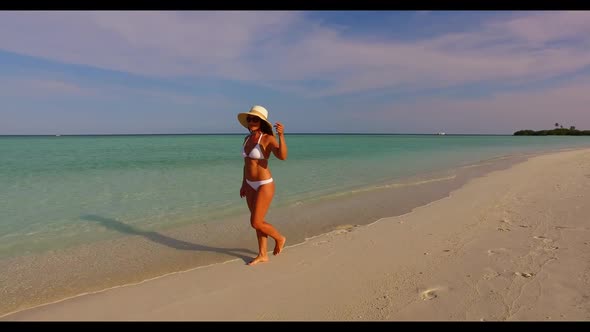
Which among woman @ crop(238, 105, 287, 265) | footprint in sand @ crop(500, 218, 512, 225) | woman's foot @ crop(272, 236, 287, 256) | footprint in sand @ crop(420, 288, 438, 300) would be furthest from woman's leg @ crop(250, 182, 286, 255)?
footprint in sand @ crop(500, 218, 512, 225)

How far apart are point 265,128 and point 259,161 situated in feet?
1.49

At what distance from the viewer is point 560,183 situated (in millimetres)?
9680

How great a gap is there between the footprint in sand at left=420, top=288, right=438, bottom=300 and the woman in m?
2.07

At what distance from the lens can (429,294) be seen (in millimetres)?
3234

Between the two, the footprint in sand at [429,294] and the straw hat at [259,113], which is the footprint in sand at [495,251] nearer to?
the footprint in sand at [429,294]

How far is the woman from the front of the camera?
4.12 metres

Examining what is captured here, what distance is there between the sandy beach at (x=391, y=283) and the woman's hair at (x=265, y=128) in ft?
5.95

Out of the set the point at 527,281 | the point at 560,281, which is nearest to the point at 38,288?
the point at 527,281

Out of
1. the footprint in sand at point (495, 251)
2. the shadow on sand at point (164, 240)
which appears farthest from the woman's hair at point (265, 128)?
the footprint in sand at point (495, 251)

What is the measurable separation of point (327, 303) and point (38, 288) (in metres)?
3.58

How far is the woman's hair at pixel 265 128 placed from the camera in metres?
4.20

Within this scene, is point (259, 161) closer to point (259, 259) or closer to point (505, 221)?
point (259, 259)

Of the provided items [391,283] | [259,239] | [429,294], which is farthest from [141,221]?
[429,294]
